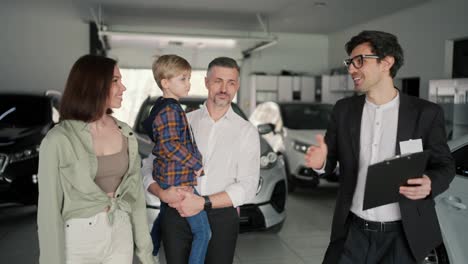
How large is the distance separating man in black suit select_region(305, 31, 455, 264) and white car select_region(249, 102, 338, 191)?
367cm

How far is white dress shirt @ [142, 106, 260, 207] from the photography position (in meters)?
1.96

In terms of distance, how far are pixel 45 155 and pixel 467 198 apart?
2.35m

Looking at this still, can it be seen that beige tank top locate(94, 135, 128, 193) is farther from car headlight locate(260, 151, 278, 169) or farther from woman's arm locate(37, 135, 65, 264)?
car headlight locate(260, 151, 278, 169)

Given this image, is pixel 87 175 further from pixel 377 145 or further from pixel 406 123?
pixel 406 123

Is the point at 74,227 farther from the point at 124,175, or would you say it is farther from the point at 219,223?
the point at 219,223

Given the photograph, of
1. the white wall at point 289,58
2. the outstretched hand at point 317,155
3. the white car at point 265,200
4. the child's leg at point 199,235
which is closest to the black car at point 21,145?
the white car at point 265,200

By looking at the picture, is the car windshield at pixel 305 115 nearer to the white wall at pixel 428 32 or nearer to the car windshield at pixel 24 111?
the white wall at pixel 428 32

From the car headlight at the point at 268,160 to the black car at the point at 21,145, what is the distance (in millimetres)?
2659

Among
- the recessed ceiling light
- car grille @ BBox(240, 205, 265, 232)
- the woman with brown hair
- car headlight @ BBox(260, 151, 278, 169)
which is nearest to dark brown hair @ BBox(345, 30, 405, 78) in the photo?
the woman with brown hair

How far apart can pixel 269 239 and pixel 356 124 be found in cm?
267

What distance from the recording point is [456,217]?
2.57 m

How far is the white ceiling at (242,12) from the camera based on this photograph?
8.46 meters

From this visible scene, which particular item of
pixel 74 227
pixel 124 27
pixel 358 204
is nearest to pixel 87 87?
pixel 74 227

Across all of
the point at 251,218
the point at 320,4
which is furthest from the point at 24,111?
the point at 320,4
